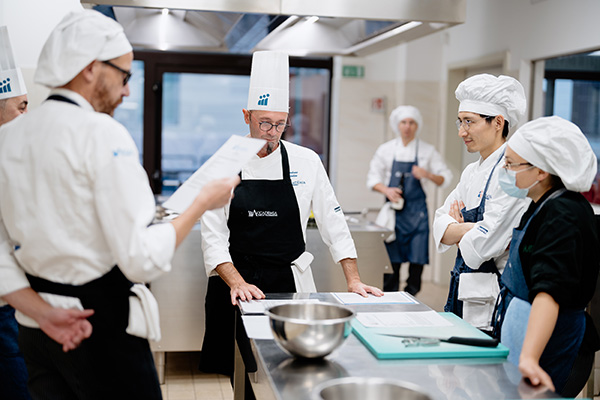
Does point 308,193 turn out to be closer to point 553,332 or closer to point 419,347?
point 419,347

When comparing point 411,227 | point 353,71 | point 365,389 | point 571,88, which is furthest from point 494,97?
point 353,71

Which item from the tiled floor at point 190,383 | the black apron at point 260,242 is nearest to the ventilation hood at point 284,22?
the black apron at point 260,242

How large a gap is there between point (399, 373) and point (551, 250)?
0.51 m

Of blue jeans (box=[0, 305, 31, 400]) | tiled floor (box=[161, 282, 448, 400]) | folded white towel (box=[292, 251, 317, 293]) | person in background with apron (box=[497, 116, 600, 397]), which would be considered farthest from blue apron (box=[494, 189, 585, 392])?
tiled floor (box=[161, 282, 448, 400])

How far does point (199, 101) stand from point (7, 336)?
4.57m

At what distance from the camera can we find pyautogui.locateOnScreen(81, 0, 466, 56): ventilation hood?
329cm

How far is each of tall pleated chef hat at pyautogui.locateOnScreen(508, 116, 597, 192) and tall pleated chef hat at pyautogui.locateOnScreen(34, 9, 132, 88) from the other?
1.12 m

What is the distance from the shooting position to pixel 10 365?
2.38 meters

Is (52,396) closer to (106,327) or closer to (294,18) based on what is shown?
(106,327)

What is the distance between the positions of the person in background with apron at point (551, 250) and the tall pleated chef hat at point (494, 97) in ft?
2.29

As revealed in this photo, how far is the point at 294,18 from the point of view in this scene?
11.8 ft

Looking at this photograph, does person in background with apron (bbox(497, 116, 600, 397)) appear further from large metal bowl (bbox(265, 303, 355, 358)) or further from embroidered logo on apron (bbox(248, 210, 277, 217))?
embroidered logo on apron (bbox(248, 210, 277, 217))

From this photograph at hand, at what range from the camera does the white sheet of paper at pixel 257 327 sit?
6.03 ft

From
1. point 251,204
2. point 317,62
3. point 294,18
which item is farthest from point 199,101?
point 251,204
